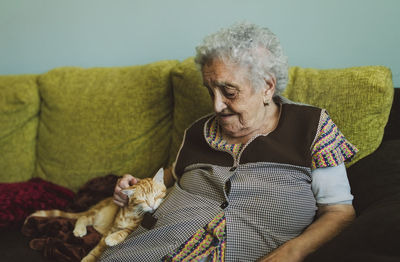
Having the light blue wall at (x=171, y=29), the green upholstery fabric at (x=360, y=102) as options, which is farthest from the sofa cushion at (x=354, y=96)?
the light blue wall at (x=171, y=29)

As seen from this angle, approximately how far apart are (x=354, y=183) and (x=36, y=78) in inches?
66.9

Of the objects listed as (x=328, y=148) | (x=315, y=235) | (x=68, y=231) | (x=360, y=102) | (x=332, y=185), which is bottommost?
(x=68, y=231)

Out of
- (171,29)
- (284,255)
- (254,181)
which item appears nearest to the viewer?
(284,255)

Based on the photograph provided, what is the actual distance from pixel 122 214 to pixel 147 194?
0.56ft

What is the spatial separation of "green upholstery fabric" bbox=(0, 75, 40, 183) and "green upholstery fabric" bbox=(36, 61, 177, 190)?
16 centimetres

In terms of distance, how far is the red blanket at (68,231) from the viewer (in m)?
1.31

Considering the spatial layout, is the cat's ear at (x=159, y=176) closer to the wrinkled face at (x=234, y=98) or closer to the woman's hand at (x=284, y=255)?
the wrinkled face at (x=234, y=98)

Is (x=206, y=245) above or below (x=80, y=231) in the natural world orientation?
above

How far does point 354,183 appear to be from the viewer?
1.10 meters

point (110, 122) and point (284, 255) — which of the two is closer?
point (284, 255)

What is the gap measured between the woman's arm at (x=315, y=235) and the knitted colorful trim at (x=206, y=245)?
13 cm

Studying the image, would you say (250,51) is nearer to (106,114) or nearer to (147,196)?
(147,196)

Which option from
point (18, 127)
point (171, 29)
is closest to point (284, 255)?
point (171, 29)

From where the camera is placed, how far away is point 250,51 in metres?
1.09
